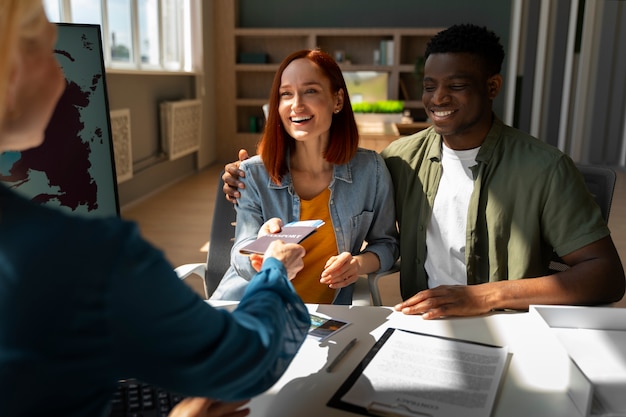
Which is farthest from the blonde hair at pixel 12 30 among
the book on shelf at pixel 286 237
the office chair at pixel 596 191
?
the office chair at pixel 596 191

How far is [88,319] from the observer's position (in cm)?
55

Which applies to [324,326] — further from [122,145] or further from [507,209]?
[122,145]

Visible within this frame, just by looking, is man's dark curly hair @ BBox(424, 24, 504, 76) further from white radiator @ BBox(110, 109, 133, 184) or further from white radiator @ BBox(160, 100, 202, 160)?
white radiator @ BBox(160, 100, 202, 160)

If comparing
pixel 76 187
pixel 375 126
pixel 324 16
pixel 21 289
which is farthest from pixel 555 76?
pixel 21 289

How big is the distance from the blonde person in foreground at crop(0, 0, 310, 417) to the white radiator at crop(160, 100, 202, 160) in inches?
224

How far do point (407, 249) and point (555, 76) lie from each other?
7158 millimetres

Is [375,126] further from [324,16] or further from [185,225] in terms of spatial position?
[324,16]

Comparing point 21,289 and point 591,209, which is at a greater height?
point 21,289

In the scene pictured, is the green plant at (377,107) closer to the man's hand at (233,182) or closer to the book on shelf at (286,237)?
the man's hand at (233,182)

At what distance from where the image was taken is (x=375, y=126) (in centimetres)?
506

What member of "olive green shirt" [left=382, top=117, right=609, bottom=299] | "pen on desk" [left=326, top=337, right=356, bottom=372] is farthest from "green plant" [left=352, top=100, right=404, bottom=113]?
"pen on desk" [left=326, top=337, right=356, bottom=372]

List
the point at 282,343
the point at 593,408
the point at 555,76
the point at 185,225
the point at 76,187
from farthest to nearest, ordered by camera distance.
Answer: the point at 555,76, the point at 185,225, the point at 76,187, the point at 593,408, the point at 282,343

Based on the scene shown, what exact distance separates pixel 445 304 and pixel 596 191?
29.0 inches

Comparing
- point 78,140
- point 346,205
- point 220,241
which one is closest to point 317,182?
point 346,205
